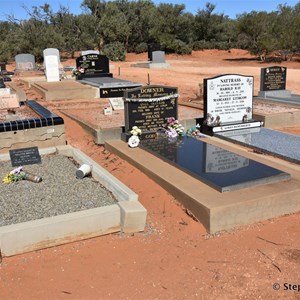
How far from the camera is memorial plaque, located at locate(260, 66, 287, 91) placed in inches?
443

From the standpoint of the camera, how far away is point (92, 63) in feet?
50.0

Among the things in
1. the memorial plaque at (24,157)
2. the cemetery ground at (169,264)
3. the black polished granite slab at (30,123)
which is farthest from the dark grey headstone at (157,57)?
the cemetery ground at (169,264)

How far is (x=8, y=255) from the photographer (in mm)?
3459

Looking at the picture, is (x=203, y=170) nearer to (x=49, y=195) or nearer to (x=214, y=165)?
(x=214, y=165)

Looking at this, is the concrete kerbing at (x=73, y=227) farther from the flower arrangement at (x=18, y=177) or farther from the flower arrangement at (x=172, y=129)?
the flower arrangement at (x=172, y=129)

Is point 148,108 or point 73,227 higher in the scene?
point 148,108

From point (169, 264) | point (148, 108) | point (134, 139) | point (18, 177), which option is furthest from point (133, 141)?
point (169, 264)

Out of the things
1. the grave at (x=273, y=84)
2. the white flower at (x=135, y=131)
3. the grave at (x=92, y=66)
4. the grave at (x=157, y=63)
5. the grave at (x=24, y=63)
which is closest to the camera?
the white flower at (x=135, y=131)

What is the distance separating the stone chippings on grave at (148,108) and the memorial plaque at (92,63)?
8959 mm

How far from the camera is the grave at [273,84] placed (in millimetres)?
11242

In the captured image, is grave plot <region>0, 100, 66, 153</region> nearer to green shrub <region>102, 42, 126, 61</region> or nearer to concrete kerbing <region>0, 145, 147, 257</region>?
concrete kerbing <region>0, 145, 147, 257</region>

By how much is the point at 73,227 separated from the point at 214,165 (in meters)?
2.21

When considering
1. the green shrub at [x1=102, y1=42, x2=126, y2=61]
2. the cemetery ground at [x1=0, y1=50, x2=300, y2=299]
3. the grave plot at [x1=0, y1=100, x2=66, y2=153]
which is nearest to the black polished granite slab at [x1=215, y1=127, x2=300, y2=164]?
the cemetery ground at [x1=0, y1=50, x2=300, y2=299]

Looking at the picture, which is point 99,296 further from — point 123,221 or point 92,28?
point 92,28
